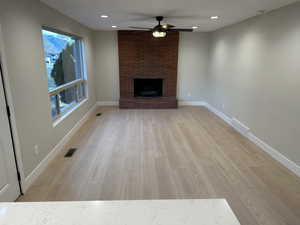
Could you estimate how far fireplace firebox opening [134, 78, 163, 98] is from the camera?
7.06m

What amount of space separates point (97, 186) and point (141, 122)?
2.79 metres

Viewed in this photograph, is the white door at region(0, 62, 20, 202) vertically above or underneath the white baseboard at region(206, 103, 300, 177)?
above

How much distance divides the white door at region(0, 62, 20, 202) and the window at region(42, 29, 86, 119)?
4.36 ft

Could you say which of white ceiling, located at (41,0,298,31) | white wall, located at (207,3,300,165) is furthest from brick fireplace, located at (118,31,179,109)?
white ceiling, located at (41,0,298,31)

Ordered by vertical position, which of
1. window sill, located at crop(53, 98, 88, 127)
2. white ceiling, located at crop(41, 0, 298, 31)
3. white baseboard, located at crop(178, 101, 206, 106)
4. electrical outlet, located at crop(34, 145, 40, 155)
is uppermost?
white ceiling, located at crop(41, 0, 298, 31)

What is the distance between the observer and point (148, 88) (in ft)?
23.4

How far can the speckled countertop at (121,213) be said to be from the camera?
2.78 ft

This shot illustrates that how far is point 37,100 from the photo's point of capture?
9.71ft

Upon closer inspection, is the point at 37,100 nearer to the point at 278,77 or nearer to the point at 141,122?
the point at 141,122

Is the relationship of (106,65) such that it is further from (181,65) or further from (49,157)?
(49,157)

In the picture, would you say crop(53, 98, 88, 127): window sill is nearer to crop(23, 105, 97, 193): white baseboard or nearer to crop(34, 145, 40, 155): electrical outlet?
crop(23, 105, 97, 193): white baseboard

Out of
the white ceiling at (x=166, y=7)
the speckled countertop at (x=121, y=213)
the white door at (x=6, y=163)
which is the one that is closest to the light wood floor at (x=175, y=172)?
the white door at (x=6, y=163)

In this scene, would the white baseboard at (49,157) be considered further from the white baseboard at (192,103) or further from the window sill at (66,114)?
the white baseboard at (192,103)

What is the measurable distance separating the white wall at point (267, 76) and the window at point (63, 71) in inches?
148
